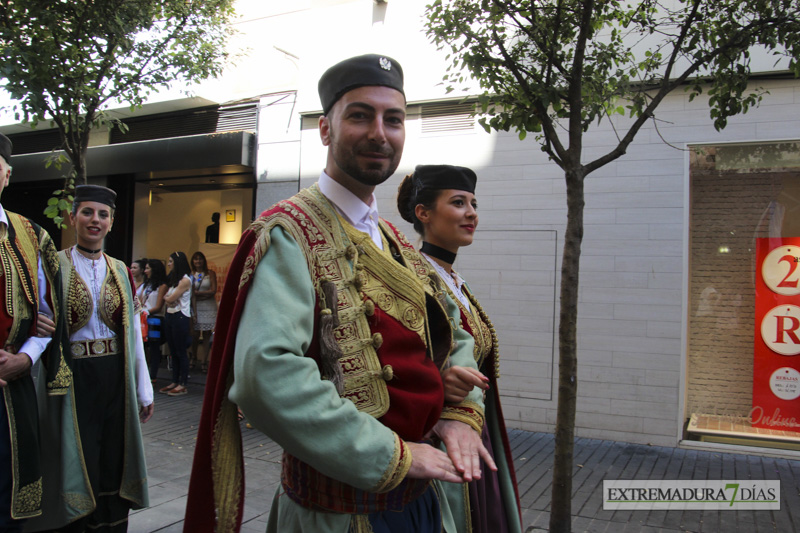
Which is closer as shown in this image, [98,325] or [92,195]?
[98,325]

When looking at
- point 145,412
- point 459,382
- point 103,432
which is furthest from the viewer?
point 145,412

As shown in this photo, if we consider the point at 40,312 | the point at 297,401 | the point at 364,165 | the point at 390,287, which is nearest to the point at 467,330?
the point at 390,287

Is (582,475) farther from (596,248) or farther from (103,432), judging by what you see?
(103,432)

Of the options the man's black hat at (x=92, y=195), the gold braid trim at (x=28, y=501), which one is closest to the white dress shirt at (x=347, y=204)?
the gold braid trim at (x=28, y=501)

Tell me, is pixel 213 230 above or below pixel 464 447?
above

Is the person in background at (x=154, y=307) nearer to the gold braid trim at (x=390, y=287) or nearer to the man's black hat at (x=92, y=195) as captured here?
the man's black hat at (x=92, y=195)

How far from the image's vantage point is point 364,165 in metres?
1.57

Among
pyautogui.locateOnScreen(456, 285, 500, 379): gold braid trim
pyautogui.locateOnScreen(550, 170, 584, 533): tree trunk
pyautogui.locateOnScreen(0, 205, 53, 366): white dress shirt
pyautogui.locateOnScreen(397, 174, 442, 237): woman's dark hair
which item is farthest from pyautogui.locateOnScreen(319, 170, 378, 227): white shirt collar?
pyautogui.locateOnScreen(550, 170, 584, 533): tree trunk

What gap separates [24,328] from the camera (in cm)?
289

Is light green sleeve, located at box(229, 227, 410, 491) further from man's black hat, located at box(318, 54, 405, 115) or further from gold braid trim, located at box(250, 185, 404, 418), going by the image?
man's black hat, located at box(318, 54, 405, 115)

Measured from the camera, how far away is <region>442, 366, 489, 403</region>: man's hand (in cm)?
170

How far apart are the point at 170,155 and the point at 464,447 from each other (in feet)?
31.5

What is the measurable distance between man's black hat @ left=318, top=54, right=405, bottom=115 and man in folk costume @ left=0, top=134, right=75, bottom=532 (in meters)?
2.02

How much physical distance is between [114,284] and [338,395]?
3004 mm
